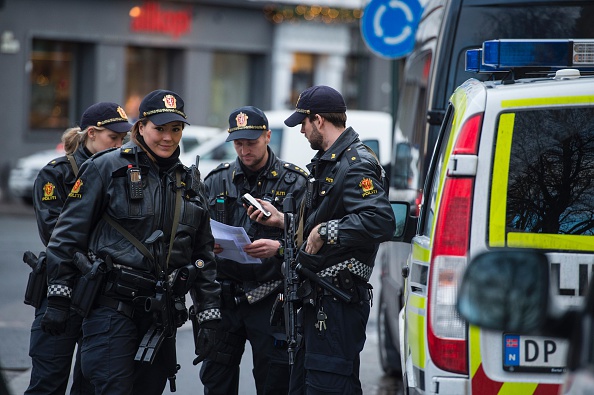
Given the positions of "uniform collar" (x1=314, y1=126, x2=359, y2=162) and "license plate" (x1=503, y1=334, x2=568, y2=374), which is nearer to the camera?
"license plate" (x1=503, y1=334, x2=568, y2=374)

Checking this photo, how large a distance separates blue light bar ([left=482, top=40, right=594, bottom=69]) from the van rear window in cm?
69

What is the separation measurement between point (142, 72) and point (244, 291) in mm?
22034

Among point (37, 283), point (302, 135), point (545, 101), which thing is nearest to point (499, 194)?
point (545, 101)

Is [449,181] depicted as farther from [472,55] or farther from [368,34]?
[368,34]

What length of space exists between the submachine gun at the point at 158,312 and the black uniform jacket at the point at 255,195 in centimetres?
88

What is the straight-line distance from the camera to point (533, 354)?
12.0ft

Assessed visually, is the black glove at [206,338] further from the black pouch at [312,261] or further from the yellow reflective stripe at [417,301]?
the yellow reflective stripe at [417,301]

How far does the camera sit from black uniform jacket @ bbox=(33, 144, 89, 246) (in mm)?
5758

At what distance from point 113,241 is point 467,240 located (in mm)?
1914

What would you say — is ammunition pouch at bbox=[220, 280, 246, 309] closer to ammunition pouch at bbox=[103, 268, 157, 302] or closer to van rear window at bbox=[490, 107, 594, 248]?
ammunition pouch at bbox=[103, 268, 157, 302]

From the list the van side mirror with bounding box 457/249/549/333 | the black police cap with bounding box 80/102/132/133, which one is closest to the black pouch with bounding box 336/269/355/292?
the black police cap with bounding box 80/102/132/133

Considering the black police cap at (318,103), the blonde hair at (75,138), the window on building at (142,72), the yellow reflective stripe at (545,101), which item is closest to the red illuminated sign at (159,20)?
the window on building at (142,72)

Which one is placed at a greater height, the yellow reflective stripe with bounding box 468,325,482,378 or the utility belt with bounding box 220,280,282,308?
the yellow reflective stripe with bounding box 468,325,482,378

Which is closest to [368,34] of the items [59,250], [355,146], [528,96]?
[355,146]
